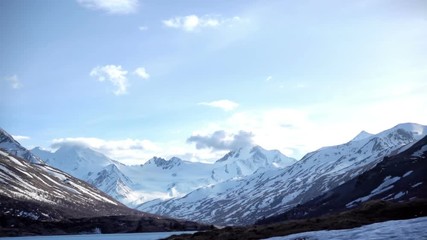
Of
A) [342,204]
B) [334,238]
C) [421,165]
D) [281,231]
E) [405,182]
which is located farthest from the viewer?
[342,204]

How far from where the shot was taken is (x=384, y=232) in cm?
3562

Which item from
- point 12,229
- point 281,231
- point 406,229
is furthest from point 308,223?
point 12,229

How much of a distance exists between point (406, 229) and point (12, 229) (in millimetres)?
190771

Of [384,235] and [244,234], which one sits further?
[244,234]

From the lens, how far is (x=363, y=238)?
35.6m

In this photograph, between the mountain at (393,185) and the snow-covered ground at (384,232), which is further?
the mountain at (393,185)

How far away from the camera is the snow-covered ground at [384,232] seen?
33.3 metres

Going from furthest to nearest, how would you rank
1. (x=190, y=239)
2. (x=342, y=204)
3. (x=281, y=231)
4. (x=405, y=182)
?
(x=342, y=204) → (x=405, y=182) → (x=190, y=239) → (x=281, y=231)

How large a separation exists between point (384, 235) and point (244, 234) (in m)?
26.4

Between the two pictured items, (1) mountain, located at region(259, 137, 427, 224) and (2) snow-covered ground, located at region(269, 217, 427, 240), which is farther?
(1) mountain, located at region(259, 137, 427, 224)

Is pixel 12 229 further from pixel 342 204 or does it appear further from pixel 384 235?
pixel 384 235

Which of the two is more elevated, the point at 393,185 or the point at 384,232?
the point at 393,185

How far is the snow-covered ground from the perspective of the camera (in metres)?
33.3

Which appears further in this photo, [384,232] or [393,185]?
[393,185]
